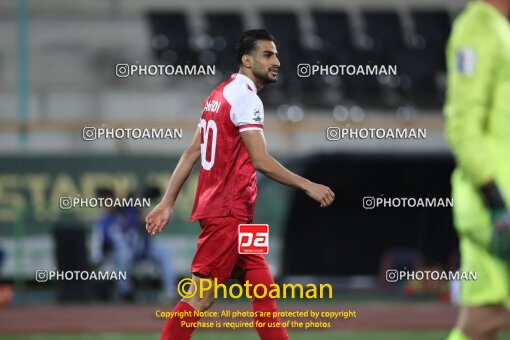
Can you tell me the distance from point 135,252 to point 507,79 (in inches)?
396

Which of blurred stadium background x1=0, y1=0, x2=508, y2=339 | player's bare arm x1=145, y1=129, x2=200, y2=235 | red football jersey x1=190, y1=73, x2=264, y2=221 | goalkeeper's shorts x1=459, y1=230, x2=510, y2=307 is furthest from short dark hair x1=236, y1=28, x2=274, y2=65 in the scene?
blurred stadium background x1=0, y1=0, x2=508, y2=339

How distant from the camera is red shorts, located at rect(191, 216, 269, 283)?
657cm

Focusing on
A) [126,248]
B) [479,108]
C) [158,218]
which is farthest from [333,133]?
[479,108]

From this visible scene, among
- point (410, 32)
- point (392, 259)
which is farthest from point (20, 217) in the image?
point (410, 32)

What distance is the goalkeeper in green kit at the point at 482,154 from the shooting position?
4551 mm

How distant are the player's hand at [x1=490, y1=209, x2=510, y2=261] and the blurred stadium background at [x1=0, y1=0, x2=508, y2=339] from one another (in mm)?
6313

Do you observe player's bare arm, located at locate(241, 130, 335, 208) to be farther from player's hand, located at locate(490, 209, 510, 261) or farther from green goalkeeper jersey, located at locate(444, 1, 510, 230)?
player's hand, located at locate(490, 209, 510, 261)

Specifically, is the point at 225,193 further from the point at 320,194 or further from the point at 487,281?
the point at 487,281

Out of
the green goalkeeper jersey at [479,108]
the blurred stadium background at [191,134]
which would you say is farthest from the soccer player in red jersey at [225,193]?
the blurred stadium background at [191,134]

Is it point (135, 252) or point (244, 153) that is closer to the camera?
point (244, 153)

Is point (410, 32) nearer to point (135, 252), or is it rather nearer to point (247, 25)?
point (247, 25)

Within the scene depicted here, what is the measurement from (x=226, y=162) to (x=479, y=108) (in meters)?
2.30

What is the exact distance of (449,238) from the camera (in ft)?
54.8

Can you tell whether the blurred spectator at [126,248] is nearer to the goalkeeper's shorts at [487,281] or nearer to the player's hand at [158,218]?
the player's hand at [158,218]
